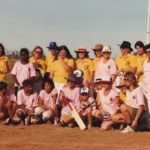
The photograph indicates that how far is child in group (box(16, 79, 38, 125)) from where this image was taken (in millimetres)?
11984

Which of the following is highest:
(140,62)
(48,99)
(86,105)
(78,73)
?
(140,62)

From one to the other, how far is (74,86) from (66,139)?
2537mm

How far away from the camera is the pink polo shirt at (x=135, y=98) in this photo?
34.9 feet

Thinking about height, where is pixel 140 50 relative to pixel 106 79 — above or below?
above

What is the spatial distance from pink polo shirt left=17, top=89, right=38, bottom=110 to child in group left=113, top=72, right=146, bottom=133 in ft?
7.79

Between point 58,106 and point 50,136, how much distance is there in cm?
232

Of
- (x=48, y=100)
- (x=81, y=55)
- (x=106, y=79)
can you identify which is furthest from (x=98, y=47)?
(x=48, y=100)

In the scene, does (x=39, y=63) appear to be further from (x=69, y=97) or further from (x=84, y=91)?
(x=84, y=91)

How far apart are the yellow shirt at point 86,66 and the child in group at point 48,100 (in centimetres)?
79

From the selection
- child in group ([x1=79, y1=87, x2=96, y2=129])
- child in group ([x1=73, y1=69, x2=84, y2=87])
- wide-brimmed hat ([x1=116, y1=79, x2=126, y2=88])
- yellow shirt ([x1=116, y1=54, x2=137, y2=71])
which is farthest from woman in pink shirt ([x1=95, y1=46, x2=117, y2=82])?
child in group ([x1=79, y1=87, x2=96, y2=129])

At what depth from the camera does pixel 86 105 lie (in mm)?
11516

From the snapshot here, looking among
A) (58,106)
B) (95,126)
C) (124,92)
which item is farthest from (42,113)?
(124,92)

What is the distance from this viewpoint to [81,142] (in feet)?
29.7

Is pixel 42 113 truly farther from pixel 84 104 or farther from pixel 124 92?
pixel 124 92
